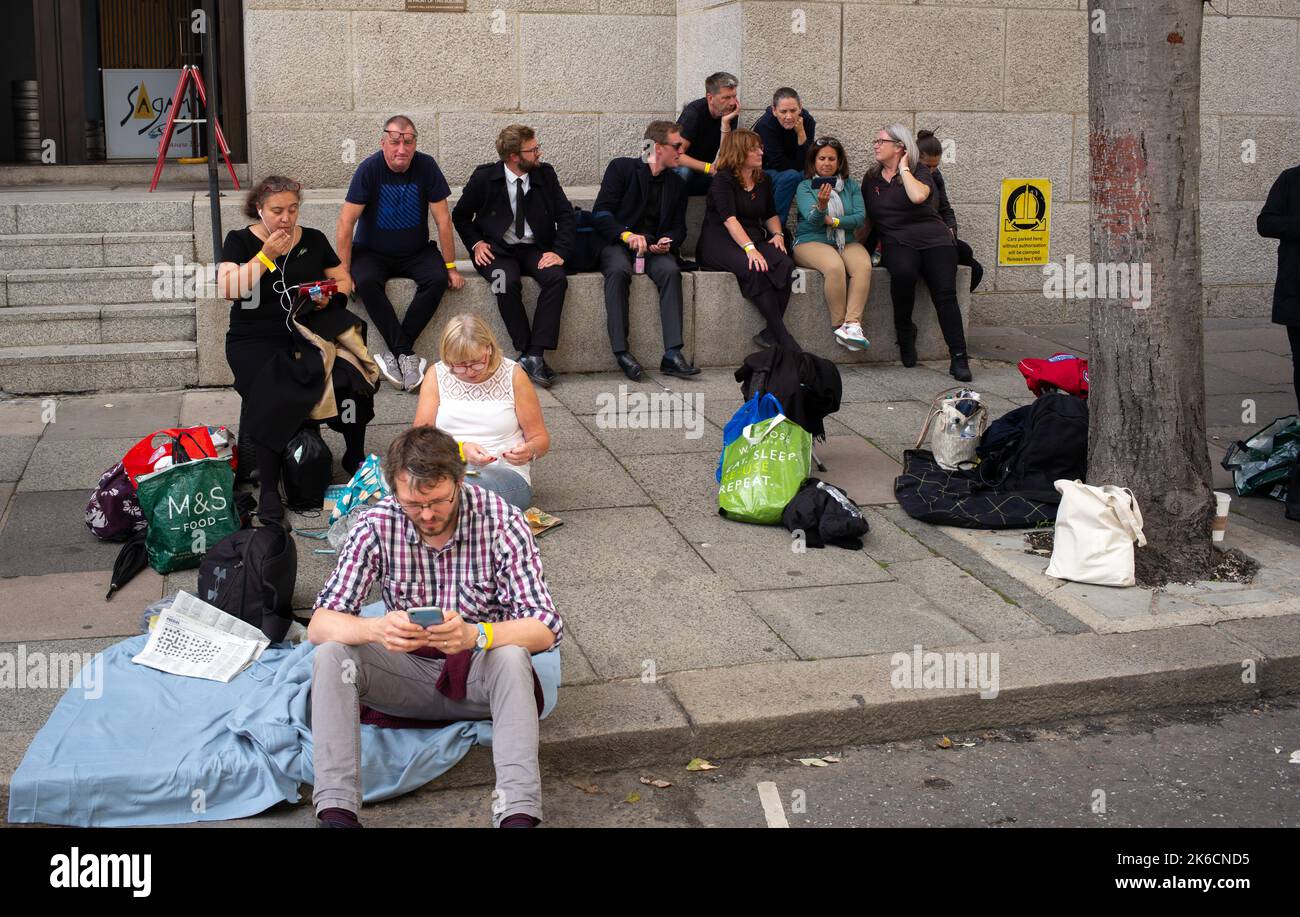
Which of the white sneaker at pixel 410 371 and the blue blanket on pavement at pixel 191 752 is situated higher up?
the white sneaker at pixel 410 371

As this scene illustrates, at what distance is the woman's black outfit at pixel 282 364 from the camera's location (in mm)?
6922

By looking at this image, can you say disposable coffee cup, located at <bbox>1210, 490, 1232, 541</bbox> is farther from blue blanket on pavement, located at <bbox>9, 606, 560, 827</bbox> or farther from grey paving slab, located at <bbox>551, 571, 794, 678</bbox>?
blue blanket on pavement, located at <bbox>9, 606, 560, 827</bbox>

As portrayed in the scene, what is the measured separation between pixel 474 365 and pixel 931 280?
4912mm

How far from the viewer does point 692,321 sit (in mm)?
10156

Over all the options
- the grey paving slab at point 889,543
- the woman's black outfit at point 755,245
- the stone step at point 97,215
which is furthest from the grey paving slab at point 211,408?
the grey paving slab at point 889,543

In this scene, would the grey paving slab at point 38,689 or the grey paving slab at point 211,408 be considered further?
the grey paving slab at point 211,408

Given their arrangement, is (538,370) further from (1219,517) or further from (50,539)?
(1219,517)

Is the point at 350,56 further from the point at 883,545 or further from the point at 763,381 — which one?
the point at 883,545

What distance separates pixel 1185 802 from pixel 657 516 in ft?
9.99

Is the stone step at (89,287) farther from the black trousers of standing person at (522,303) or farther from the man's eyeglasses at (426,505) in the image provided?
the man's eyeglasses at (426,505)

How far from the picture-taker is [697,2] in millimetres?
11531

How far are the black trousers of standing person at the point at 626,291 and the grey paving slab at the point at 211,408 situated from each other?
99.8 inches

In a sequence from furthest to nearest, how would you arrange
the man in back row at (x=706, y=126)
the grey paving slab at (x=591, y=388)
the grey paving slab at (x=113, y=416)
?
the man in back row at (x=706, y=126), the grey paving slab at (x=591, y=388), the grey paving slab at (x=113, y=416)

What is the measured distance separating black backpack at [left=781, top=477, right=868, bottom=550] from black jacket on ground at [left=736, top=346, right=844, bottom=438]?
704mm
